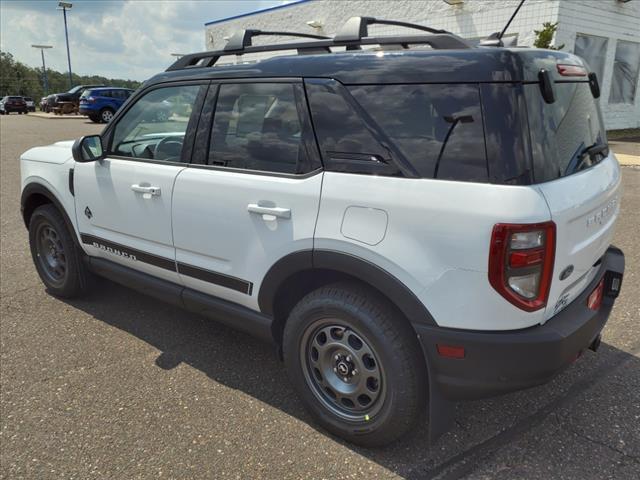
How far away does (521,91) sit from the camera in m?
2.01

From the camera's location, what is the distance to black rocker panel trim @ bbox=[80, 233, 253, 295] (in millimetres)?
2887

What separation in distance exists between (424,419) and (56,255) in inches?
128

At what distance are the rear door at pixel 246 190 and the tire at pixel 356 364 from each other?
1.03ft

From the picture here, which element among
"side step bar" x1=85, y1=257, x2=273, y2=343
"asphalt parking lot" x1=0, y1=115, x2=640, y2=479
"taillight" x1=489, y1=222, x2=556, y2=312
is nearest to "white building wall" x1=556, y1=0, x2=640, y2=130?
"asphalt parking lot" x1=0, y1=115, x2=640, y2=479

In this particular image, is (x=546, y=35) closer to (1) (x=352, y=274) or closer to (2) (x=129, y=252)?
(2) (x=129, y=252)

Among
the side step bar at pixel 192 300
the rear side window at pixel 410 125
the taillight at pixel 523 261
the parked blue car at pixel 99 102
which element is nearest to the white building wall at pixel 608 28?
the rear side window at pixel 410 125

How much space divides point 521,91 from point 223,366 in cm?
237

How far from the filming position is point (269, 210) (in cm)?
258

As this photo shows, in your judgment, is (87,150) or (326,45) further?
(87,150)

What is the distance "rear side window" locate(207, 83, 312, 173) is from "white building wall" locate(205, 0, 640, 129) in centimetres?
1119

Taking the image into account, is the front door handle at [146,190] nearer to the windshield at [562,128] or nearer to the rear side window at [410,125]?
the rear side window at [410,125]

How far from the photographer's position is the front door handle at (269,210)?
2.53m

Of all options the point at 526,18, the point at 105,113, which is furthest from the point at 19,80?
the point at 526,18

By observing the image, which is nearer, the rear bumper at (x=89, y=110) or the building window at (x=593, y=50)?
the building window at (x=593, y=50)
